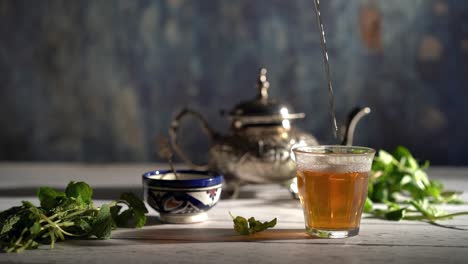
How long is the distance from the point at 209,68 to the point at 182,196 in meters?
0.98

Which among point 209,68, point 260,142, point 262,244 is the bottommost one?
point 262,244

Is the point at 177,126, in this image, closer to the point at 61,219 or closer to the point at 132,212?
the point at 132,212

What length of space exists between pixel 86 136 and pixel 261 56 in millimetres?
628

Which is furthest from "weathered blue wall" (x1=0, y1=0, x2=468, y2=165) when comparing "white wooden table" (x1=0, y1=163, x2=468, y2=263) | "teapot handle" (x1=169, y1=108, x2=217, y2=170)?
"white wooden table" (x1=0, y1=163, x2=468, y2=263)

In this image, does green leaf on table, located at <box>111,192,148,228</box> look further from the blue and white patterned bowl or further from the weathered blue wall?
the weathered blue wall

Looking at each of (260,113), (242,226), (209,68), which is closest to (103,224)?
(242,226)

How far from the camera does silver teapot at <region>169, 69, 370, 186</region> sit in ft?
4.84

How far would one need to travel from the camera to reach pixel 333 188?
3.65 ft

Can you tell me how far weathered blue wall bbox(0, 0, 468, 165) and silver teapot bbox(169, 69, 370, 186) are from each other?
60cm

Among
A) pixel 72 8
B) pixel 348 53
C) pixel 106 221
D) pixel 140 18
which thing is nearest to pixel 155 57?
pixel 140 18

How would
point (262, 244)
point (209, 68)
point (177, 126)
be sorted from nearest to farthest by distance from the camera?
1. point (262, 244)
2. point (177, 126)
3. point (209, 68)

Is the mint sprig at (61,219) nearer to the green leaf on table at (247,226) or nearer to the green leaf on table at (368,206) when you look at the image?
the green leaf on table at (247,226)

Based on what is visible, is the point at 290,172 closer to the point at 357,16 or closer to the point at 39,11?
the point at 357,16

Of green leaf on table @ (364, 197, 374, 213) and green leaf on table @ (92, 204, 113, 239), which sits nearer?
green leaf on table @ (92, 204, 113, 239)
